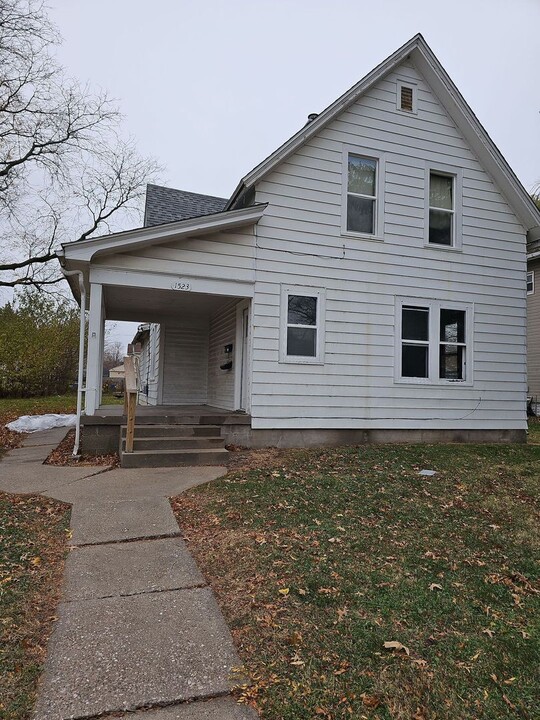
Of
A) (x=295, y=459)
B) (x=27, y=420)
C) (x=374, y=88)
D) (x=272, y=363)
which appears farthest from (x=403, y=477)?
(x=27, y=420)

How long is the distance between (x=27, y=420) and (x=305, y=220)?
28.5 ft

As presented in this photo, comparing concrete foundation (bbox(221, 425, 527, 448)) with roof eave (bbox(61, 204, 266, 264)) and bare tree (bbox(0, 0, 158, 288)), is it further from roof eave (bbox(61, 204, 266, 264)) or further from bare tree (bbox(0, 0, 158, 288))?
bare tree (bbox(0, 0, 158, 288))

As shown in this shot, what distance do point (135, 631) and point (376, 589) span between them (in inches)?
65.1

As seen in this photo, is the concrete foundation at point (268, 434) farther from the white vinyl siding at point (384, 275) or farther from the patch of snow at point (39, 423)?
the patch of snow at point (39, 423)

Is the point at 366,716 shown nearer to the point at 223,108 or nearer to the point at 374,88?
the point at 374,88


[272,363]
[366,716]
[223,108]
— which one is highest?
[223,108]

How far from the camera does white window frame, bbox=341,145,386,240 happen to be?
8.91 meters

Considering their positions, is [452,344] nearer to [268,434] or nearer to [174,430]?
[268,434]

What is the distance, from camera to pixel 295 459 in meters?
7.27

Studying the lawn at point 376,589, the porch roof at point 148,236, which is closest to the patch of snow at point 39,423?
the porch roof at point 148,236

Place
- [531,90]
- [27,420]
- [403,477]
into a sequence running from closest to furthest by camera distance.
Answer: [403,477], [27,420], [531,90]

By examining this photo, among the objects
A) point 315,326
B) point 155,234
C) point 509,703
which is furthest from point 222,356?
point 509,703

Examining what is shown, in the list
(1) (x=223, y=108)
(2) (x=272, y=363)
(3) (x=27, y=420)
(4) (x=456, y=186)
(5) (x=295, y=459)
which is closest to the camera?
(5) (x=295, y=459)

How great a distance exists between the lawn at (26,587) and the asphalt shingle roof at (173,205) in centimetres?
721
